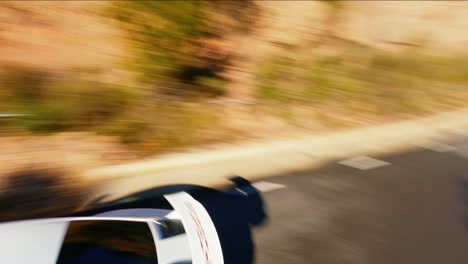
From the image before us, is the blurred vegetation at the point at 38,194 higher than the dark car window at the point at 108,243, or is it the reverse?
the dark car window at the point at 108,243

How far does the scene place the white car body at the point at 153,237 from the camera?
240 centimetres

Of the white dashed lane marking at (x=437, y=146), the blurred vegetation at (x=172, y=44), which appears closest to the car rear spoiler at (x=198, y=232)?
the blurred vegetation at (x=172, y=44)

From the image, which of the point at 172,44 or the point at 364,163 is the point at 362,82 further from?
the point at 172,44

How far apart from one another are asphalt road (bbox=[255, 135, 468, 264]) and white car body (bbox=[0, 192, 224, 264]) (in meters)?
1.06

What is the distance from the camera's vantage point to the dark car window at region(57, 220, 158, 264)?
97.3 inches

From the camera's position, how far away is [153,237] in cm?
275

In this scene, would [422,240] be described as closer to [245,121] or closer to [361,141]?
[361,141]

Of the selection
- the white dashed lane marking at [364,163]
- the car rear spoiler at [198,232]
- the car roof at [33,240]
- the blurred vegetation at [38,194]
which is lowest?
the blurred vegetation at [38,194]

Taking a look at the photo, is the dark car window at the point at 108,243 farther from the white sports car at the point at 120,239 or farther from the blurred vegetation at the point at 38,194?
the blurred vegetation at the point at 38,194

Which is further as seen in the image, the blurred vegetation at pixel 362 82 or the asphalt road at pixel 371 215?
the blurred vegetation at pixel 362 82

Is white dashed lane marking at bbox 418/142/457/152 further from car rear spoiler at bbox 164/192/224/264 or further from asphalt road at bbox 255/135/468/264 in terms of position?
car rear spoiler at bbox 164/192/224/264

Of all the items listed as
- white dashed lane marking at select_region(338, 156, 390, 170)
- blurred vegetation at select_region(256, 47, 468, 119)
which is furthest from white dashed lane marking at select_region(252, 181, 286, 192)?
blurred vegetation at select_region(256, 47, 468, 119)

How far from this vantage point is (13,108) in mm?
5910

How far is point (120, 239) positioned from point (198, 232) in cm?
48
